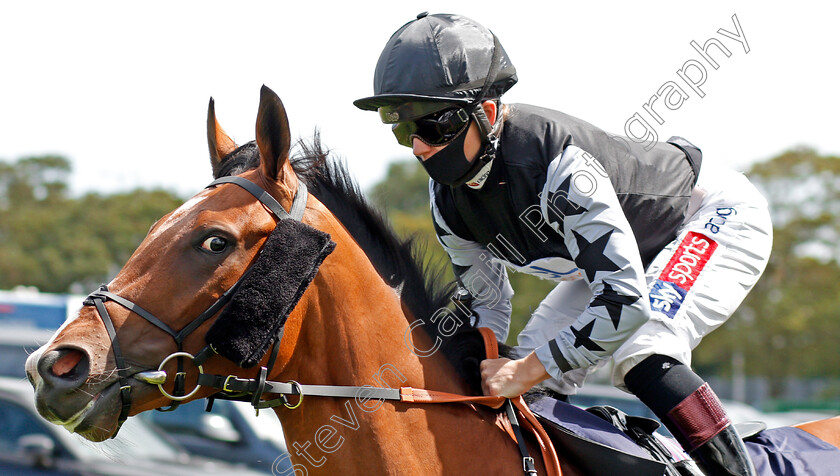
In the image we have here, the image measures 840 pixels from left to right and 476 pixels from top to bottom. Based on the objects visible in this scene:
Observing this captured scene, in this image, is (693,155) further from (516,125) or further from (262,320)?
(262,320)

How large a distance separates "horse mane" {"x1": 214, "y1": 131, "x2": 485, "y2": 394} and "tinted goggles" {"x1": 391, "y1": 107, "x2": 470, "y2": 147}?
1.03ft

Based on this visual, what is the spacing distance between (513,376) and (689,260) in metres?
0.95

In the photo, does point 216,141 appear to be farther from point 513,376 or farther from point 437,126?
point 513,376

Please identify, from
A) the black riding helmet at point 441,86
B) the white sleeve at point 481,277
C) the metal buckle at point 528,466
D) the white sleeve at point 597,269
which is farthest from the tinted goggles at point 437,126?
the metal buckle at point 528,466

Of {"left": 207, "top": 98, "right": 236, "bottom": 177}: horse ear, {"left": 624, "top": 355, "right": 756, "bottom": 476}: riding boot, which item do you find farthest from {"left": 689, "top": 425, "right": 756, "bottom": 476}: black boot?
{"left": 207, "top": 98, "right": 236, "bottom": 177}: horse ear

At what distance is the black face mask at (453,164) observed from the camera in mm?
2945

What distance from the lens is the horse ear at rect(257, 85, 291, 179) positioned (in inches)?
105

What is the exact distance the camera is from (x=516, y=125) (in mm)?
3074

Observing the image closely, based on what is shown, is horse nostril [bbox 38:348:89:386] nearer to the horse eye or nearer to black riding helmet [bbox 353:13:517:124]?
the horse eye

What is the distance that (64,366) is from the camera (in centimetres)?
238

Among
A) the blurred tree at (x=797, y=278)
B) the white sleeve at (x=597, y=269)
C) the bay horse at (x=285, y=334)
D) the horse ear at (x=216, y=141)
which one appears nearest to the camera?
the bay horse at (x=285, y=334)

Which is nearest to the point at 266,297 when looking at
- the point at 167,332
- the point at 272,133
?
the point at 167,332

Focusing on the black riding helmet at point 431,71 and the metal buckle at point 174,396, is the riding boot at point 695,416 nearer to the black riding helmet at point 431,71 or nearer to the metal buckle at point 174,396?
the black riding helmet at point 431,71

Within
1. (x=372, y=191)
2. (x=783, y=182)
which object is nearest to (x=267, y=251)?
(x=372, y=191)
